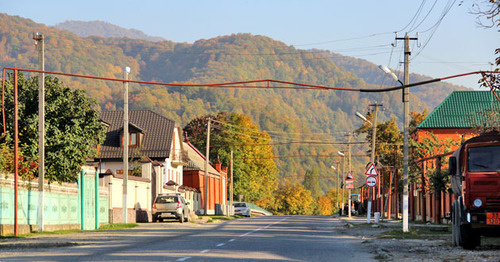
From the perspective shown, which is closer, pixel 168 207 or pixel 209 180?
A: pixel 168 207

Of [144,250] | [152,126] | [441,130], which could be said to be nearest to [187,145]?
[152,126]

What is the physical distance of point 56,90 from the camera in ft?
110

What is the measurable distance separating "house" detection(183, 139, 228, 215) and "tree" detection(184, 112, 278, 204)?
238 cm

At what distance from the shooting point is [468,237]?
19.2 meters

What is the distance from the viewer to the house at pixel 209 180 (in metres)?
86.9

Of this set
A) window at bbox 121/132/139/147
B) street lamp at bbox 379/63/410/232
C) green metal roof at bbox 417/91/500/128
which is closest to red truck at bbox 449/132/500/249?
street lamp at bbox 379/63/410/232

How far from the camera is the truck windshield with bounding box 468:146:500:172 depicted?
19273 mm

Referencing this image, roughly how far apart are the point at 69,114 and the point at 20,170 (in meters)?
4.69

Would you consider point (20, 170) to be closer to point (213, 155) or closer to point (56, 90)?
point (56, 90)

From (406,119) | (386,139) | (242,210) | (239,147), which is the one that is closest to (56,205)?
(406,119)

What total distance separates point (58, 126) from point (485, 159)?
1989 cm

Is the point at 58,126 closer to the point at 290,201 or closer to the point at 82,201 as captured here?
the point at 82,201

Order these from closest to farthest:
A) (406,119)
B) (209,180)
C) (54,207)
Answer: (54,207) < (406,119) < (209,180)

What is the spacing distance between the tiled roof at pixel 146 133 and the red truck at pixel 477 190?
50.0 m
